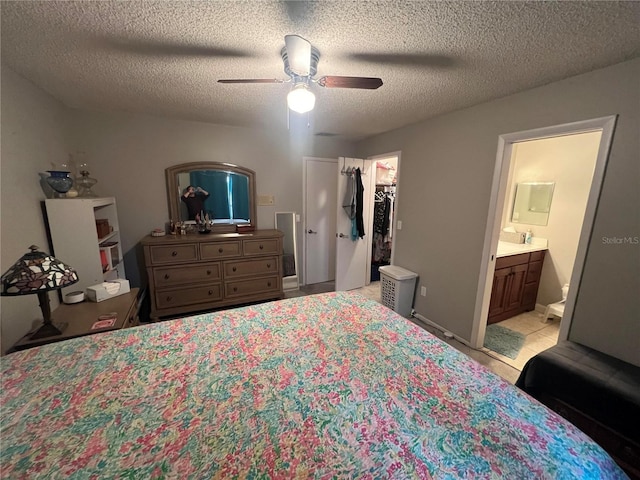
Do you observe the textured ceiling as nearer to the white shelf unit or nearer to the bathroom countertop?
the white shelf unit

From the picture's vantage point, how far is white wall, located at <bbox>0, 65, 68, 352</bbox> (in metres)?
1.57

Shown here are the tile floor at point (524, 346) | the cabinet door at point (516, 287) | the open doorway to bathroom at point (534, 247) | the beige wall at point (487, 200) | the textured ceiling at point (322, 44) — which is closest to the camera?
the textured ceiling at point (322, 44)

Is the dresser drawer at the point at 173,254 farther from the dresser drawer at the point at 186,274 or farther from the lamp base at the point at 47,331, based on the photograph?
the lamp base at the point at 47,331

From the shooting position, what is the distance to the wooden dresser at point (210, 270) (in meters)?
2.74

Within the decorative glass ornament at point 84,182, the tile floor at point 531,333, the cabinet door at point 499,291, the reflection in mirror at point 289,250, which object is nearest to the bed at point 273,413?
the tile floor at point 531,333

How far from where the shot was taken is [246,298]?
3.17 meters

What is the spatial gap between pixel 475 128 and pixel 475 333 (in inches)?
77.3

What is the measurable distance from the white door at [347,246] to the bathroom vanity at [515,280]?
1762 mm

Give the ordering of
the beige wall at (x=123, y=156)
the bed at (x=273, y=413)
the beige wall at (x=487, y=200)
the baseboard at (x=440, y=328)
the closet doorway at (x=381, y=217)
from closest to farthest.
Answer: the bed at (x=273, y=413)
the beige wall at (x=487, y=200)
the beige wall at (x=123, y=156)
the baseboard at (x=440, y=328)
the closet doorway at (x=381, y=217)

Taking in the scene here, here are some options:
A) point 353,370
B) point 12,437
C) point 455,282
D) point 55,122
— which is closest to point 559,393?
point 455,282

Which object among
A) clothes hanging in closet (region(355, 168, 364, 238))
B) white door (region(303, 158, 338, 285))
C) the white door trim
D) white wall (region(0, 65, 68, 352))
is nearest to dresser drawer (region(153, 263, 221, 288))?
white wall (region(0, 65, 68, 352))

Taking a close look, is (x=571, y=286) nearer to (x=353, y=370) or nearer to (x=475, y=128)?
(x=475, y=128)

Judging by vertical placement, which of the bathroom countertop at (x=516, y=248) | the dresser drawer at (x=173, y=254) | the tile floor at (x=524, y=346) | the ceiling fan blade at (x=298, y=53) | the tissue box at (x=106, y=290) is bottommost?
the tile floor at (x=524, y=346)

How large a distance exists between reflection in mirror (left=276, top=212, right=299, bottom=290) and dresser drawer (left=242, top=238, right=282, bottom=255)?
0.56 meters
